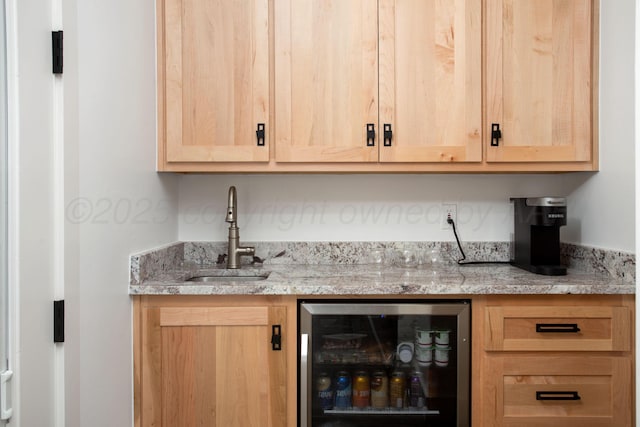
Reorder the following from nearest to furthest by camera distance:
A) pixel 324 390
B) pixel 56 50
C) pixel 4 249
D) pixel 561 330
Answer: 1. pixel 4 249
2. pixel 56 50
3. pixel 561 330
4. pixel 324 390

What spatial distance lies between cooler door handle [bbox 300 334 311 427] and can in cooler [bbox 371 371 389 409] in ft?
1.00

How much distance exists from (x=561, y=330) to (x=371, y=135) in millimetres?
1031

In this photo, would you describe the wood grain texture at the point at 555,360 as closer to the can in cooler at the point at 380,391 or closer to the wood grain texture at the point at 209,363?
the can in cooler at the point at 380,391

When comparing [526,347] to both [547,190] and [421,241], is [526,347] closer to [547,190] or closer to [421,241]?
Answer: [421,241]

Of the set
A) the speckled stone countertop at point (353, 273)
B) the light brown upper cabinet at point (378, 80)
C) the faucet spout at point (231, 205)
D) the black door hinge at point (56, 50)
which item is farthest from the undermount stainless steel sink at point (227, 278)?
the black door hinge at point (56, 50)

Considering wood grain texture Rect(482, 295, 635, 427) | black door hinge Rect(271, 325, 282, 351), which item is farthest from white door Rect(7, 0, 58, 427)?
wood grain texture Rect(482, 295, 635, 427)

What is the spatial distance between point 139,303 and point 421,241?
51.7 inches

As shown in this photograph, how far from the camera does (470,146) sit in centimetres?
186

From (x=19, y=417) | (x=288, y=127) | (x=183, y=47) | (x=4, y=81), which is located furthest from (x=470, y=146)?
(x=19, y=417)

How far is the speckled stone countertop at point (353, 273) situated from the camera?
159 centimetres

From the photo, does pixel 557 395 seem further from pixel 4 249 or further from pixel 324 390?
pixel 4 249

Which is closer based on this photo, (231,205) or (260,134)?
(260,134)

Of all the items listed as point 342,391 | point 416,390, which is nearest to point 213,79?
point 342,391

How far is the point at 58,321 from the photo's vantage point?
1.13 m
